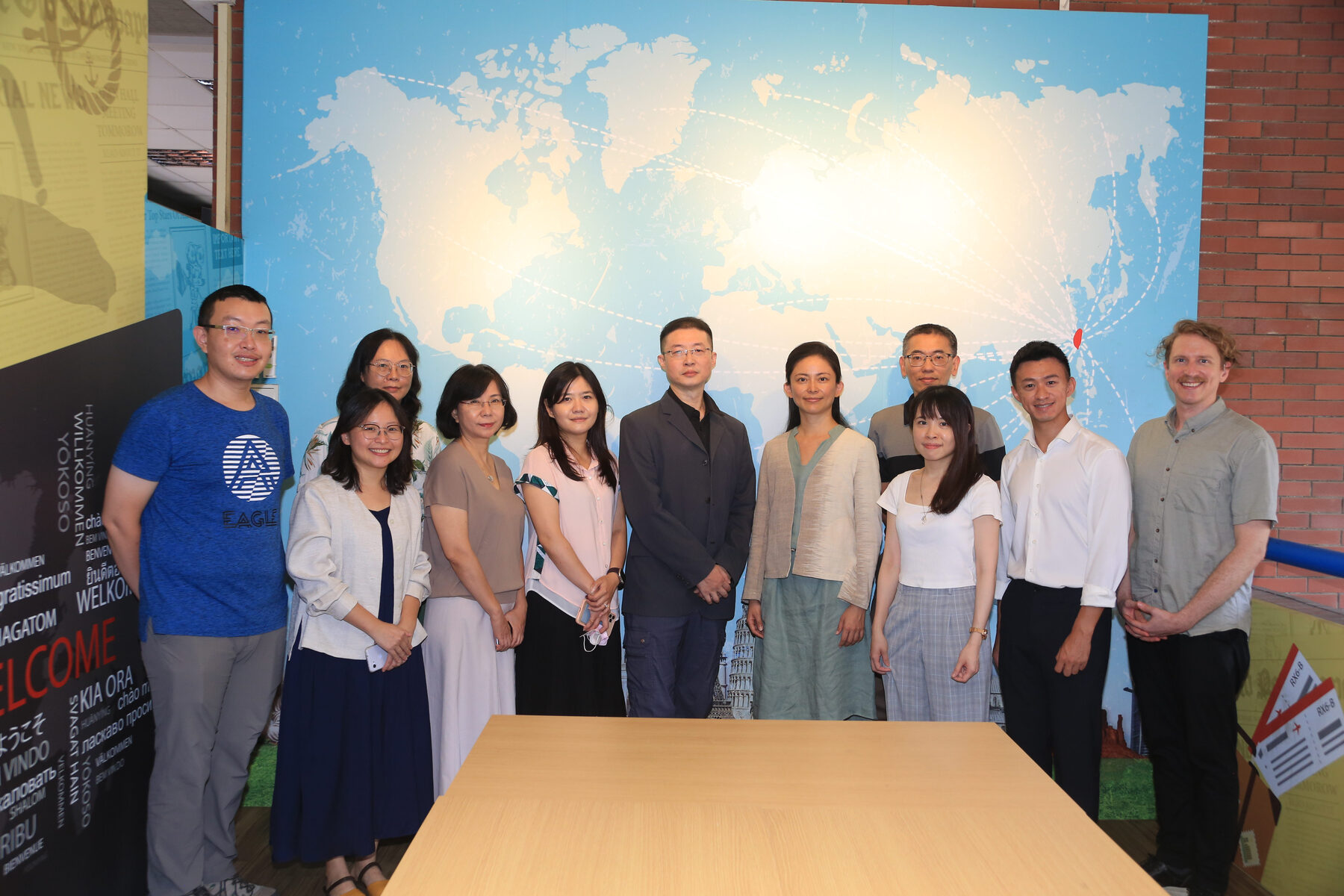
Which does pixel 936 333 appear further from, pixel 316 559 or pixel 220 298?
pixel 220 298

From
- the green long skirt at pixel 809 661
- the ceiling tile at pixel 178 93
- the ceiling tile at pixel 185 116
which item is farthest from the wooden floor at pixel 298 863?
the ceiling tile at pixel 185 116

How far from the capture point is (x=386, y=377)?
10.3 feet

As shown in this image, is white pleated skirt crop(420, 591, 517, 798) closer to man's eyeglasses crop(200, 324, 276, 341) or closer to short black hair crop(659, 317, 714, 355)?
man's eyeglasses crop(200, 324, 276, 341)

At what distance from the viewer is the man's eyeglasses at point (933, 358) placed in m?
3.39

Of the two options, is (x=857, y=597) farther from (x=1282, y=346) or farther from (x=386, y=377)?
(x=1282, y=346)

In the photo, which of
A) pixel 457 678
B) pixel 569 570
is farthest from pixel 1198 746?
pixel 457 678

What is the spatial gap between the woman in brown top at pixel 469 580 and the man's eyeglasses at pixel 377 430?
0.33 meters

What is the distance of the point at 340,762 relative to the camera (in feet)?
8.62

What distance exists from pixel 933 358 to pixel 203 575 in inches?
106

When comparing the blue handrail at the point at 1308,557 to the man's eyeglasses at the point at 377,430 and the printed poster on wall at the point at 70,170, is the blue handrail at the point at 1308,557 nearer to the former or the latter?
the man's eyeglasses at the point at 377,430

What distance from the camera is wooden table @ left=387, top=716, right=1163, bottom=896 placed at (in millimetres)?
1366

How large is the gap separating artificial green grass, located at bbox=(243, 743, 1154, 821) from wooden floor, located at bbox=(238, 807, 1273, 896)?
0.05 m

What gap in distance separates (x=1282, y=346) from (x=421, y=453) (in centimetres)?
404

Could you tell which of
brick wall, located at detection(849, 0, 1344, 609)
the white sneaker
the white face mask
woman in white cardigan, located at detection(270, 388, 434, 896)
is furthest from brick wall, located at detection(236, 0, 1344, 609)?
the white sneaker
